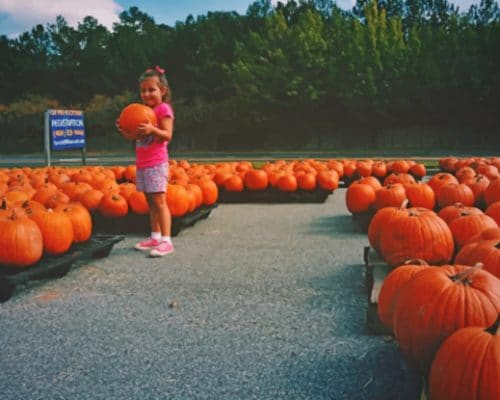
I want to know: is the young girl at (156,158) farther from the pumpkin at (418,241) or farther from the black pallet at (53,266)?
the pumpkin at (418,241)

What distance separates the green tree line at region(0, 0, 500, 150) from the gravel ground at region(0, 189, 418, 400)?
95.0ft

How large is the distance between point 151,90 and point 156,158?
0.66 meters

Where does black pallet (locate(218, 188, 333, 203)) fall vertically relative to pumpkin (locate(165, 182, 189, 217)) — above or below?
below

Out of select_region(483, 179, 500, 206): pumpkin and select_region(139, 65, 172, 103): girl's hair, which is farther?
select_region(483, 179, 500, 206): pumpkin

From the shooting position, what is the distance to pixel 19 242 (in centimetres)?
394

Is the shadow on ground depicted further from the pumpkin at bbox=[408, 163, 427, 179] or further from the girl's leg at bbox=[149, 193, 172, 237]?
the pumpkin at bbox=[408, 163, 427, 179]

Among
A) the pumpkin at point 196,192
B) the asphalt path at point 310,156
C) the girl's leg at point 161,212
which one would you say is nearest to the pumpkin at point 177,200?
the pumpkin at point 196,192

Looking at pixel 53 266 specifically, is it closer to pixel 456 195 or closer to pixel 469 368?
pixel 469 368

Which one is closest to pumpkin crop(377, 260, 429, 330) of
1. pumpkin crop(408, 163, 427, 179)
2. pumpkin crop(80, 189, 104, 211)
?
pumpkin crop(80, 189, 104, 211)

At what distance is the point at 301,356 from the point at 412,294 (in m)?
0.73

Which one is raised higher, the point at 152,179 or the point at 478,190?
the point at 152,179

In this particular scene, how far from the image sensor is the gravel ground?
2438mm

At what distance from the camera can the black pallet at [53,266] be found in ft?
12.2

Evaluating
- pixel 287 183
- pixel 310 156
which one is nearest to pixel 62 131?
pixel 287 183
